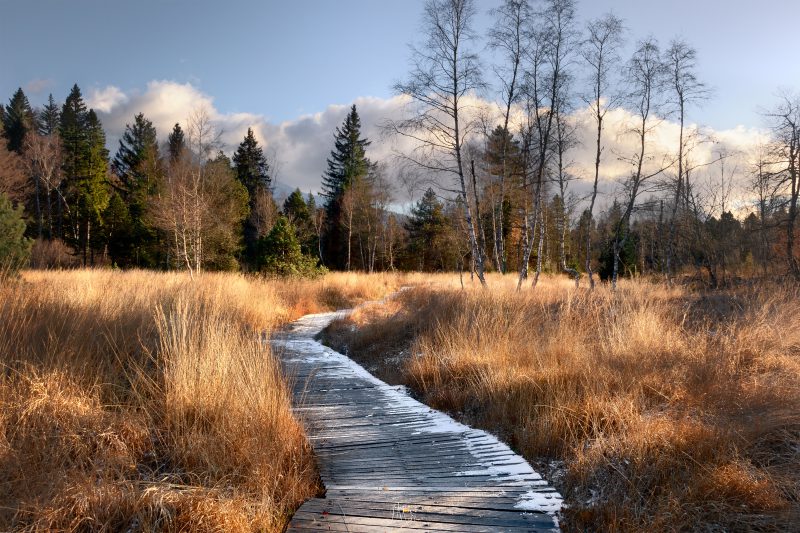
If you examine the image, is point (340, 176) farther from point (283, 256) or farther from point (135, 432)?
point (135, 432)

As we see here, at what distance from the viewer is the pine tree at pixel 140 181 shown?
96.6 ft

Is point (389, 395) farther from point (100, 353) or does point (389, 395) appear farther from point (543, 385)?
point (100, 353)

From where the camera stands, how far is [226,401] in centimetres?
336

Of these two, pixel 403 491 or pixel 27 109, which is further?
pixel 27 109

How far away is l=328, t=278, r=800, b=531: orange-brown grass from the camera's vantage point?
2.69 metres

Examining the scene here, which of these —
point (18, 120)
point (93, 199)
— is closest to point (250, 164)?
point (93, 199)

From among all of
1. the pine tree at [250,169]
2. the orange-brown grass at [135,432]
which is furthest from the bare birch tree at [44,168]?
the orange-brown grass at [135,432]

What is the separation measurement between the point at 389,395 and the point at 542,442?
2.27m

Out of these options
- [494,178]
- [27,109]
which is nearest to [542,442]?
[494,178]

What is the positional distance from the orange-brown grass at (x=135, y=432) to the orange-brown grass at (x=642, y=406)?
1997 mm

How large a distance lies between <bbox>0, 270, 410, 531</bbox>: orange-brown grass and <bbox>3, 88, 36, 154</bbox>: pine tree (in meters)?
44.9

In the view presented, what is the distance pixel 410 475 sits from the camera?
3.34m

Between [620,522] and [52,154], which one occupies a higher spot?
[52,154]

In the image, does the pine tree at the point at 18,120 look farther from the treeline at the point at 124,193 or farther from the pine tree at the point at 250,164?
the pine tree at the point at 250,164
